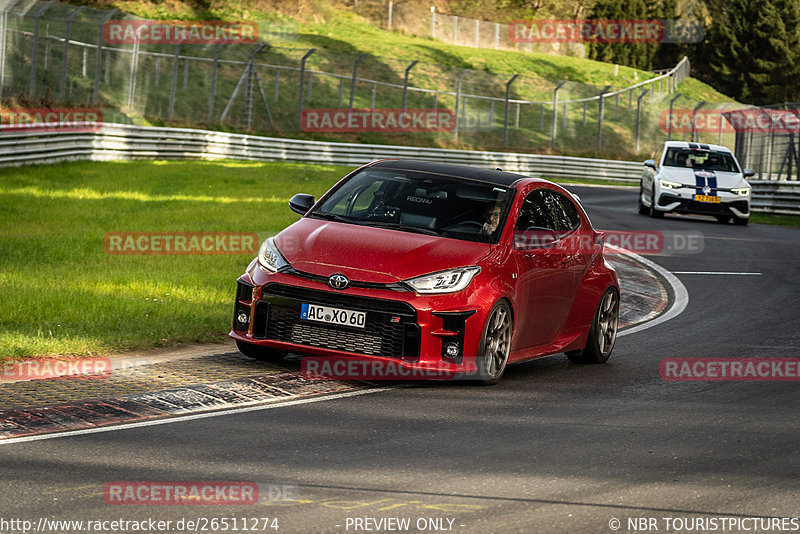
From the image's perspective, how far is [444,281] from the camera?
334 inches

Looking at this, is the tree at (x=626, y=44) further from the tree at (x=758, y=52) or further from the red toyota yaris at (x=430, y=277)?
the red toyota yaris at (x=430, y=277)

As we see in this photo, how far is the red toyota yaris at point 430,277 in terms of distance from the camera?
8.32 m

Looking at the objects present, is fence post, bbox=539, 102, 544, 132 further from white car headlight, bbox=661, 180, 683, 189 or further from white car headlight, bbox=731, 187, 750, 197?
white car headlight, bbox=731, 187, 750, 197

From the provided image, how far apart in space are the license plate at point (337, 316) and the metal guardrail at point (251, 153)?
1890 cm

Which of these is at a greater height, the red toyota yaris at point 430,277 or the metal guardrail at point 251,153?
the red toyota yaris at point 430,277

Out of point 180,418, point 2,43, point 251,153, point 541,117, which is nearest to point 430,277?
point 180,418

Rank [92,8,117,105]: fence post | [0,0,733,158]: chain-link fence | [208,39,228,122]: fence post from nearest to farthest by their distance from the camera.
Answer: [0,0,733,158]: chain-link fence → [92,8,117,105]: fence post → [208,39,228,122]: fence post

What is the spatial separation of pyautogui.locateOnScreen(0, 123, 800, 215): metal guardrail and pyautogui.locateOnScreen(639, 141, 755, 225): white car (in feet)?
17.4

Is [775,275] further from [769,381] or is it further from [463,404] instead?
[463,404]

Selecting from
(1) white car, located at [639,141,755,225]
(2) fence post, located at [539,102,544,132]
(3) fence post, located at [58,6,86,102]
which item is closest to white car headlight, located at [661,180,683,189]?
(1) white car, located at [639,141,755,225]

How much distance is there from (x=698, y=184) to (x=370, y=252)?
61.2 feet

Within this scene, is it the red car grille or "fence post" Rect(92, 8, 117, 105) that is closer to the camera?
the red car grille

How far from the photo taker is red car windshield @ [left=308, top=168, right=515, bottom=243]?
9211 mm

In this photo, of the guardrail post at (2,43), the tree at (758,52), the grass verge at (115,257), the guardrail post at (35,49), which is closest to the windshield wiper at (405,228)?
the grass verge at (115,257)
